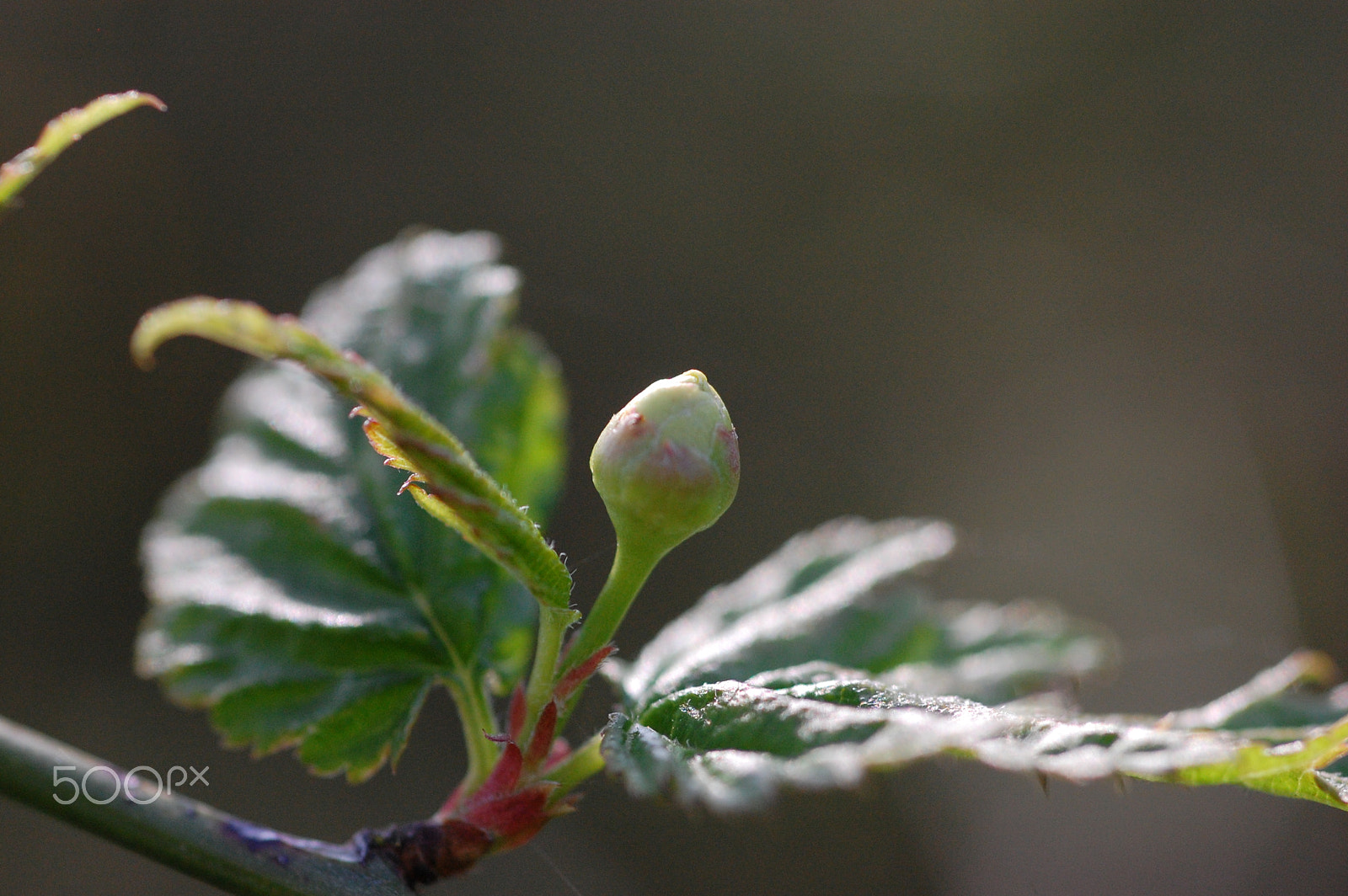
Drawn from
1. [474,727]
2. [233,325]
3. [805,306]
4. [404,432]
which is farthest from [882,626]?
[805,306]

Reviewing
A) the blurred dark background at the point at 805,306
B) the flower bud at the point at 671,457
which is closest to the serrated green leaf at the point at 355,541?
the flower bud at the point at 671,457

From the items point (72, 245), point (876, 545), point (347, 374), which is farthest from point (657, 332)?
point (347, 374)

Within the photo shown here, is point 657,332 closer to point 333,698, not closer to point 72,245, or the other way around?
point 72,245

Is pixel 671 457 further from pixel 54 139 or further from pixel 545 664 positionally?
pixel 54 139

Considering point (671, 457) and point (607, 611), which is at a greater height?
point (671, 457)

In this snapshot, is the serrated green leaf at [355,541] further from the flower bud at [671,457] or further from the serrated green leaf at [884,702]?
the flower bud at [671,457]
